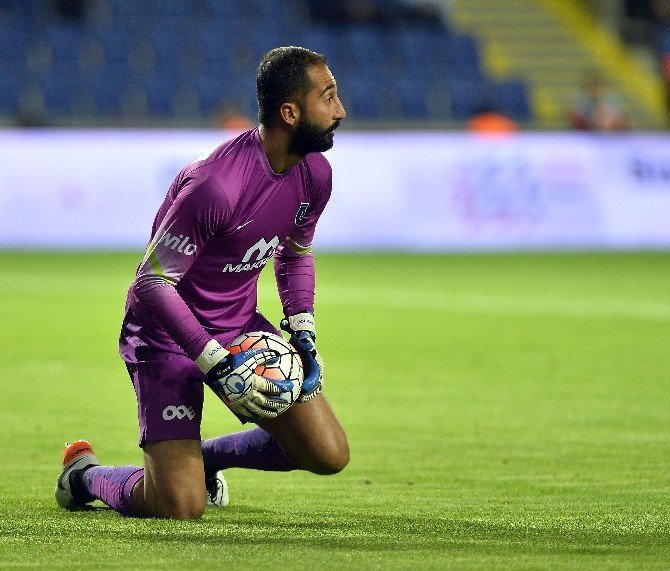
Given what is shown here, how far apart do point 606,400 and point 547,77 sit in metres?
23.0

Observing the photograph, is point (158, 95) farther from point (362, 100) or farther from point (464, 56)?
point (464, 56)

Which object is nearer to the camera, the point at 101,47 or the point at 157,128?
the point at 157,128

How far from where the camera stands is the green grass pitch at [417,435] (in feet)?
18.7

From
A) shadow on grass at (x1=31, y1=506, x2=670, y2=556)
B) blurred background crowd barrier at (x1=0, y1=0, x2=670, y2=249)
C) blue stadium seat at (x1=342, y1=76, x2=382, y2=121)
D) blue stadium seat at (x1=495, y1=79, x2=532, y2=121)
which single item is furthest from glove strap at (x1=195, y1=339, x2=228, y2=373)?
blue stadium seat at (x1=495, y1=79, x2=532, y2=121)

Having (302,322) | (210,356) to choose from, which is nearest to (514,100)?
(302,322)

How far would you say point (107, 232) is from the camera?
Answer: 22.7 meters

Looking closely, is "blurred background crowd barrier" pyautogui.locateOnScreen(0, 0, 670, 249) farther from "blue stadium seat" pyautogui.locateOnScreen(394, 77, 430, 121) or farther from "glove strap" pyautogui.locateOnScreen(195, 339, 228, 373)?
"glove strap" pyautogui.locateOnScreen(195, 339, 228, 373)

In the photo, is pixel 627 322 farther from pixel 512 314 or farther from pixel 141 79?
pixel 141 79

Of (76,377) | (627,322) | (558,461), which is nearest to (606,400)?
(558,461)

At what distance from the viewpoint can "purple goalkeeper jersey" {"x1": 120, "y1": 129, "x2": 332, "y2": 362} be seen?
20.1ft

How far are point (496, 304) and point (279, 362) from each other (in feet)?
34.0

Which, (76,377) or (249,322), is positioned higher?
(249,322)

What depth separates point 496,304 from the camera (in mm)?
16500

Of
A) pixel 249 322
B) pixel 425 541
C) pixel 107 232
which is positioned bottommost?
pixel 107 232
